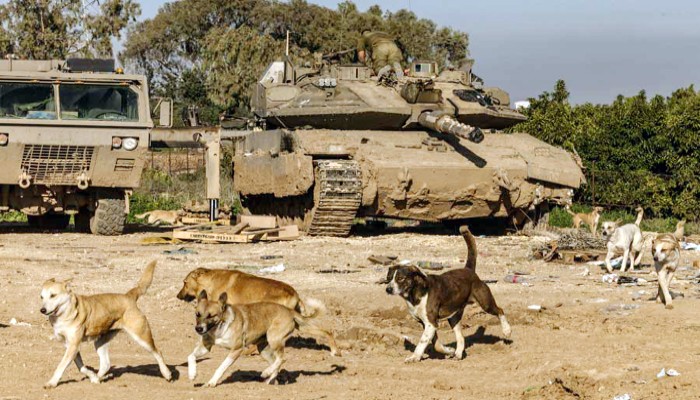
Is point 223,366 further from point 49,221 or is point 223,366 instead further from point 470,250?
point 49,221

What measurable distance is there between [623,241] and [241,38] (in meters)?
37.6

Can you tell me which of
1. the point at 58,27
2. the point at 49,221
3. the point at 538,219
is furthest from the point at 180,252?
the point at 58,27

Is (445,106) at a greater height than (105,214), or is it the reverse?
(445,106)

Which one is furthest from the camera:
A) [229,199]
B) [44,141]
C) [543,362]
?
[229,199]

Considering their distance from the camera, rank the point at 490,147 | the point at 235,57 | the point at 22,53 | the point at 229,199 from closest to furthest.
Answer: the point at 490,147 < the point at 229,199 < the point at 22,53 < the point at 235,57

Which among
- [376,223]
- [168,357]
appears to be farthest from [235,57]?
[168,357]

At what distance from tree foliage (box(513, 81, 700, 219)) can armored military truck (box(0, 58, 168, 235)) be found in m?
9.88

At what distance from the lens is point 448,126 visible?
61.9 ft

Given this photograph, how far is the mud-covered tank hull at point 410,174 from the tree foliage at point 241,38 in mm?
28296

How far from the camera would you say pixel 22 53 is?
43.0 metres

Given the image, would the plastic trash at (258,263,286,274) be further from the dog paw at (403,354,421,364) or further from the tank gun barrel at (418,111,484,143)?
the dog paw at (403,354,421,364)

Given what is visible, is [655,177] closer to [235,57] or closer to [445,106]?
[445,106]

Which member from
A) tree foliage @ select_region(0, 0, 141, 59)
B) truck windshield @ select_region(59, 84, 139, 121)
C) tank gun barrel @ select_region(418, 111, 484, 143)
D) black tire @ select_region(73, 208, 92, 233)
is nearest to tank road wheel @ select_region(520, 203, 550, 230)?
tank gun barrel @ select_region(418, 111, 484, 143)

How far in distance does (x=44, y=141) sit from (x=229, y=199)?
9951mm
